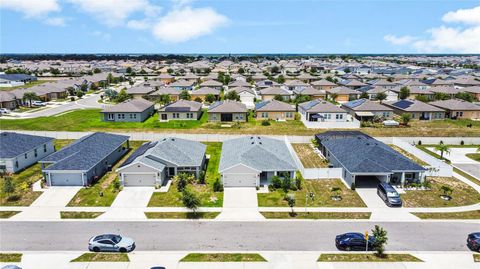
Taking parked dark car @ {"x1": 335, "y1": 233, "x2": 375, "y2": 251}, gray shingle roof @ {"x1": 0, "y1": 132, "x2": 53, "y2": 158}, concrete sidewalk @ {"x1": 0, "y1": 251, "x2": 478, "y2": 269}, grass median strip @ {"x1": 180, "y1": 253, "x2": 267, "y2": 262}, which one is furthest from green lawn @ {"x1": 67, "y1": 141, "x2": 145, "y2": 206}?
parked dark car @ {"x1": 335, "y1": 233, "x2": 375, "y2": 251}

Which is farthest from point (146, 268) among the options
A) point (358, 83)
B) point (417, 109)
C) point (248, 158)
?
point (358, 83)

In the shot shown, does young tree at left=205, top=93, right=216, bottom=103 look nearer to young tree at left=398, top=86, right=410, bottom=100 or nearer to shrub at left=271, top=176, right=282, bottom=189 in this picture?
young tree at left=398, top=86, right=410, bottom=100

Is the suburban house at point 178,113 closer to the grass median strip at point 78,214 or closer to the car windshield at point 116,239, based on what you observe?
the grass median strip at point 78,214

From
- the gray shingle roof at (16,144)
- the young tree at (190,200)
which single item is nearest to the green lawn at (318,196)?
the young tree at (190,200)

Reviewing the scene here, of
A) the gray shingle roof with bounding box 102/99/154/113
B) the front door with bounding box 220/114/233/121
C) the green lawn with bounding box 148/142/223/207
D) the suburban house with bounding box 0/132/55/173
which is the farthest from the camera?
the front door with bounding box 220/114/233/121

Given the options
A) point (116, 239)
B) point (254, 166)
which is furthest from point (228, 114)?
point (116, 239)

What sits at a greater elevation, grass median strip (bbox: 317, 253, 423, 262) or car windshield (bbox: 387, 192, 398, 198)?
car windshield (bbox: 387, 192, 398, 198)

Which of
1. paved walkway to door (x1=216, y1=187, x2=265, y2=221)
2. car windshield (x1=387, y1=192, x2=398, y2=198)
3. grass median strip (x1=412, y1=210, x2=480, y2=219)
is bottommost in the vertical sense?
grass median strip (x1=412, y1=210, x2=480, y2=219)
